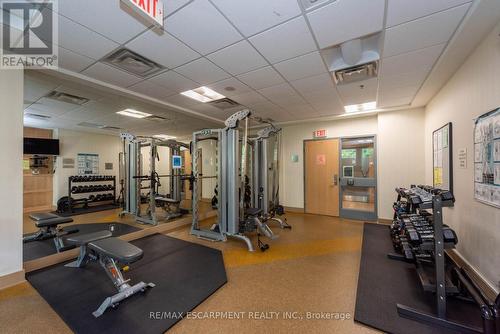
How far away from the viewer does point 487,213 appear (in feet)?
6.85

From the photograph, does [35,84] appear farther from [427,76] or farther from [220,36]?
[427,76]

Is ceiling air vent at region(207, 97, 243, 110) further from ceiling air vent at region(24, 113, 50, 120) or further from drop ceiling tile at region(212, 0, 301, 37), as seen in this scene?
ceiling air vent at region(24, 113, 50, 120)

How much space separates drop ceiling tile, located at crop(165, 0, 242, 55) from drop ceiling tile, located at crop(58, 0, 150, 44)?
32 centimetres

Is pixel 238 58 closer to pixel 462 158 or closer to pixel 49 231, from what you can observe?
pixel 462 158

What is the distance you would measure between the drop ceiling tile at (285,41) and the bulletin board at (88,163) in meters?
6.17

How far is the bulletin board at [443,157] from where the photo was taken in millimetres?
2977

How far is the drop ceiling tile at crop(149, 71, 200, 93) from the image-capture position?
9.75ft

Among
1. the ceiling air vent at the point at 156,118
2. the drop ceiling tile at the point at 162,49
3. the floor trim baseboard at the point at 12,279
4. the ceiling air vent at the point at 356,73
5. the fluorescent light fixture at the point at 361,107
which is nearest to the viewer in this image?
the drop ceiling tile at the point at 162,49

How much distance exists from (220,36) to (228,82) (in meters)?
1.14

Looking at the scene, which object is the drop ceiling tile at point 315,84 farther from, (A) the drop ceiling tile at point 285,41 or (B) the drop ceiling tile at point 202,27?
(B) the drop ceiling tile at point 202,27

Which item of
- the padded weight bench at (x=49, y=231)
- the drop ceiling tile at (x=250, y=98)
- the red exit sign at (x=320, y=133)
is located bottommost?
the padded weight bench at (x=49, y=231)

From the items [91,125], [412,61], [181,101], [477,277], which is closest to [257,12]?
[412,61]

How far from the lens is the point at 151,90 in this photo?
11.6ft

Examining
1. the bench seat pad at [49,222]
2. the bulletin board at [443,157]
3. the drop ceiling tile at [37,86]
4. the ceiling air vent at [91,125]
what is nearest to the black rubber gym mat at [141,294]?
the bench seat pad at [49,222]
